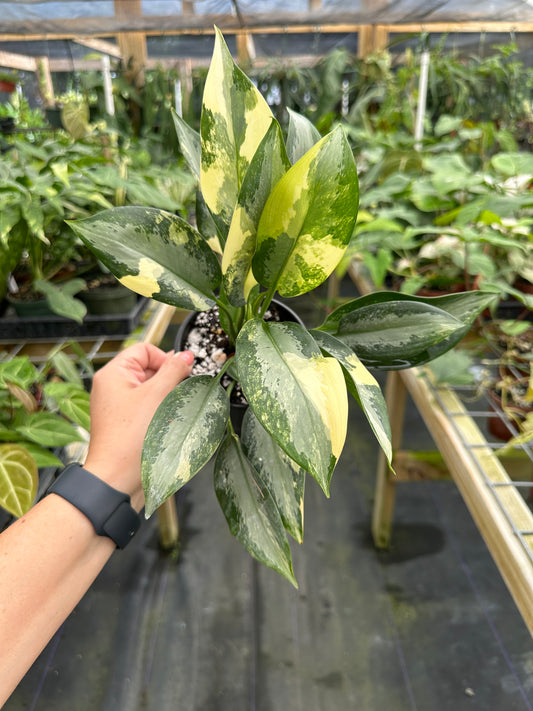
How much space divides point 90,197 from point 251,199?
0.74 metres

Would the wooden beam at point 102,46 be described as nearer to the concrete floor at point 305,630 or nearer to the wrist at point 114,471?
the concrete floor at point 305,630

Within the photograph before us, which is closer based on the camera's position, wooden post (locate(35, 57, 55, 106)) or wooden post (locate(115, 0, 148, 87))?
wooden post (locate(35, 57, 55, 106))

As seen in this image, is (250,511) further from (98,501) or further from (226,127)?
(226,127)

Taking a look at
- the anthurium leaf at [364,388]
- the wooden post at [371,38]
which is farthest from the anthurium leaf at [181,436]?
the wooden post at [371,38]

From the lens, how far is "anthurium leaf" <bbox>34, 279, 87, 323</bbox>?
93cm

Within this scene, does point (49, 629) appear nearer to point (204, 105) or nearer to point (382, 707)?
point (204, 105)

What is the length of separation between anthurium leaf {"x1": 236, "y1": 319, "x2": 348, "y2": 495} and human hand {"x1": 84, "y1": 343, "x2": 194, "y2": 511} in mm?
146

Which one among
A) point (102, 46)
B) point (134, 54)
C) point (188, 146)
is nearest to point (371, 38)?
point (134, 54)

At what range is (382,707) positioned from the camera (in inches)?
39.0

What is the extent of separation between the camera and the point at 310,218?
349 millimetres

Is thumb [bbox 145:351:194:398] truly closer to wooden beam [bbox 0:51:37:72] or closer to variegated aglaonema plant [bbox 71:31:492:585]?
variegated aglaonema plant [bbox 71:31:492:585]

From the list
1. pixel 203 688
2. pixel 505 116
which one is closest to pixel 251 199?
pixel 203 688

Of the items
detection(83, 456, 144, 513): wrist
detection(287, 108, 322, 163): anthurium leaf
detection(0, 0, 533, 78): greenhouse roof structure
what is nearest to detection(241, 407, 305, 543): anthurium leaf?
detection(83, 456, 144, 513): wrist

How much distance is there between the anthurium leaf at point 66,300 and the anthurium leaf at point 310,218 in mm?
644
